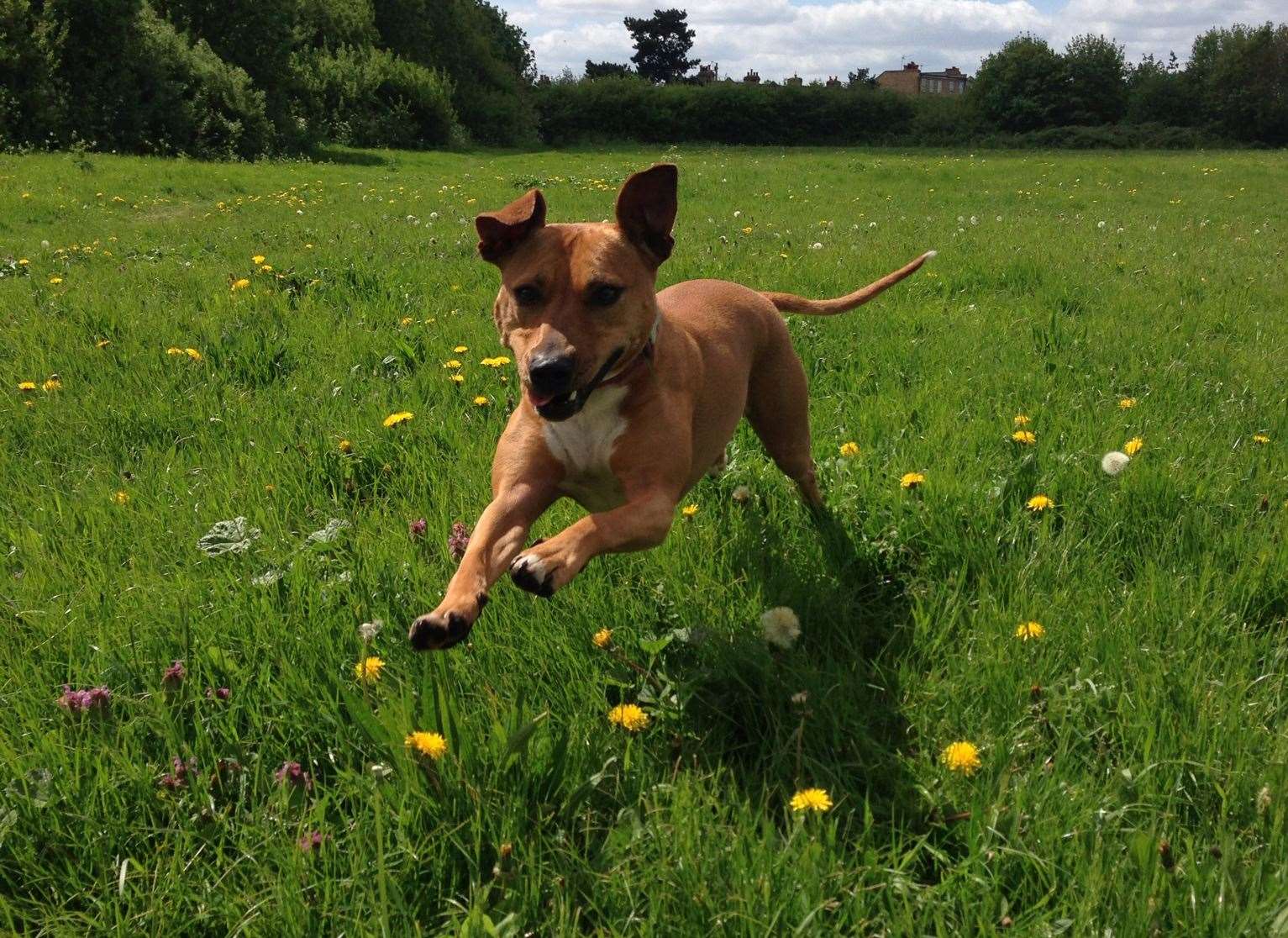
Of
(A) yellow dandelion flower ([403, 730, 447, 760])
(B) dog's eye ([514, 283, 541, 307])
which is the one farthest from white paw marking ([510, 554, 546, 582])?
(B) dog's eye ([514, 283, 541, 307])

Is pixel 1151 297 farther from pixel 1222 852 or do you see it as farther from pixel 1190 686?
pixel 1222 852

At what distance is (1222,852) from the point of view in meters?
1.75

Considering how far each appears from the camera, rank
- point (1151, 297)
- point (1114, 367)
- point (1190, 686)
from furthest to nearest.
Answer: point (1151, 297) < point (1114, 367) < point (1190, 686)

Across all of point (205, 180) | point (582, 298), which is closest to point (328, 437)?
point (582, 298)

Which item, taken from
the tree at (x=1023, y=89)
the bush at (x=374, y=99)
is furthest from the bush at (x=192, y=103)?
the tree at (x=1023, y=89)

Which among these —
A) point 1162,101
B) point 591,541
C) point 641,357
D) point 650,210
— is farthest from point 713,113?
point 591,541

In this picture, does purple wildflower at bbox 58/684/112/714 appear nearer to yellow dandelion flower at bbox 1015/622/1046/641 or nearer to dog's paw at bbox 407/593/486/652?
dog's paw at bbox 407/593/486/652

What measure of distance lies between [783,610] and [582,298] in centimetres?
110

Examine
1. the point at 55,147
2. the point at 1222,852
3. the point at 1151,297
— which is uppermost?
the point at 55,147

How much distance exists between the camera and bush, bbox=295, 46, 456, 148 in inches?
1228

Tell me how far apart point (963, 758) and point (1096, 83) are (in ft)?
198

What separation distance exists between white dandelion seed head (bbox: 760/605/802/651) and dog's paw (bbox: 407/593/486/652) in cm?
84

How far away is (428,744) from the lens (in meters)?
1.98

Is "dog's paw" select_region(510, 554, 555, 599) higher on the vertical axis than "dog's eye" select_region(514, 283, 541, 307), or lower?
lower
